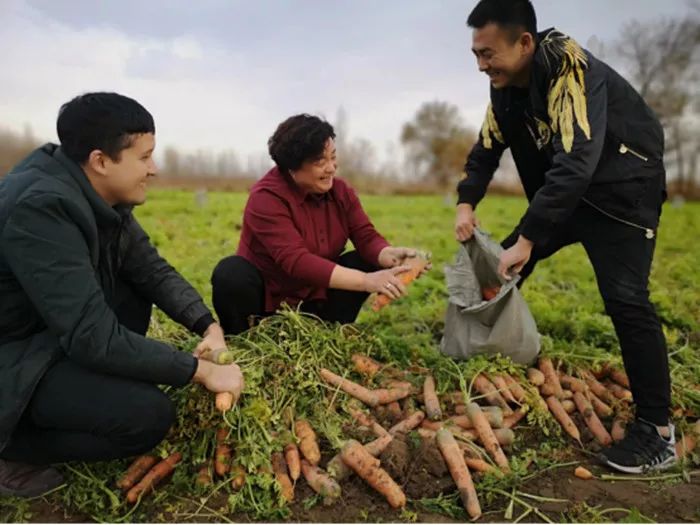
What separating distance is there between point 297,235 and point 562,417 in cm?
154

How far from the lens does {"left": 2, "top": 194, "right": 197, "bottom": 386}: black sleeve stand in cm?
221

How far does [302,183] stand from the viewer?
132 inches

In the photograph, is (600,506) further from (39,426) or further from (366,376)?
(39,426)

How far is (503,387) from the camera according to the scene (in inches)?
126

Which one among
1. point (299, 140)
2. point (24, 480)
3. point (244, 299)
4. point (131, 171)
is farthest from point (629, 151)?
point (24, 480)

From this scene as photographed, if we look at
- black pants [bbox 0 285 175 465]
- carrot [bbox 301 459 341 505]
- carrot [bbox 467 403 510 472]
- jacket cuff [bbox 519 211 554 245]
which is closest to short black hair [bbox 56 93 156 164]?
black pants [bbox 0 285 175 465]

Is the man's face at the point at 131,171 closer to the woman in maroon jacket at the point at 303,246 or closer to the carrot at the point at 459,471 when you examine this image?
the woman in maroon jacket at the point at 303,246

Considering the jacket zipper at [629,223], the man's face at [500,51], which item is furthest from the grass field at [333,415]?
the man's face at [500,51]

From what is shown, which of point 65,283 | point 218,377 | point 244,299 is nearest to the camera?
point 65,283

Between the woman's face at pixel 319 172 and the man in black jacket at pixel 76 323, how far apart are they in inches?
36.7

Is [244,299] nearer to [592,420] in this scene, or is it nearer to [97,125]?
[97,125]

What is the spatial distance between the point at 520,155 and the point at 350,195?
0.91 meters

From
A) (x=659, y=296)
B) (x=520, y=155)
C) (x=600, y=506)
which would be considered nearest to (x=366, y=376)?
(x=600, y=506)

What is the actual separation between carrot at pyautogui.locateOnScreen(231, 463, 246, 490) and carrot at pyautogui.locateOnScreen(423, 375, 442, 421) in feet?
2.91
